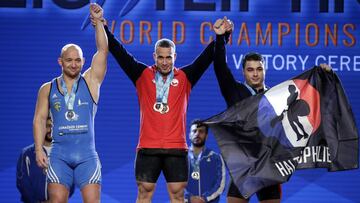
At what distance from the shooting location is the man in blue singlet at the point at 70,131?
6.05m

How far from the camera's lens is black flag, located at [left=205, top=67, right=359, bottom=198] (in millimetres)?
6367

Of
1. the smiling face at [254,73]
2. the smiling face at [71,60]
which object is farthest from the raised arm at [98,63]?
the smiling face at [254,73]

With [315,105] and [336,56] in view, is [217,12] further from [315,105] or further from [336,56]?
[315,105]

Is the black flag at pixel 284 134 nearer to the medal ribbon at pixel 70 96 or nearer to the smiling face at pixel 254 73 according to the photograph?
the smiling face at pixel 254 73

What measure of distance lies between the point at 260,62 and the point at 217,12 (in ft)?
6.41

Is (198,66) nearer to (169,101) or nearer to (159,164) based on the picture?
(169,101)

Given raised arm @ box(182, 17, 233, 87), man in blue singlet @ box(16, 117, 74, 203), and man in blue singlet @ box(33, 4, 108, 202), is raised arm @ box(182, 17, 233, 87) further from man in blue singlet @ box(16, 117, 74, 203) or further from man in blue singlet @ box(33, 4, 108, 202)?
man in blue singlet @ box(16, 117, 74, 203)

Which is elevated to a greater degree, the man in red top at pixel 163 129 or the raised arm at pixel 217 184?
the man in red top at pixel 163 129

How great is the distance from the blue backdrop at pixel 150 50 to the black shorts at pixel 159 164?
210 centimetres

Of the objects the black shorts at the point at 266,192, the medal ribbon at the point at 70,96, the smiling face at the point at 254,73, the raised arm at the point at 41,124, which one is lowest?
the black shorts at the point at 266,192

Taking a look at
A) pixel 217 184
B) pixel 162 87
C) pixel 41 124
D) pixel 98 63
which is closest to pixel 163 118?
pixel 162 87

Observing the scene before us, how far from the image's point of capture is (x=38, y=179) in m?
7.92

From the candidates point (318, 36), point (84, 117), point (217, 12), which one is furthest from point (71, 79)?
point (318, 36)

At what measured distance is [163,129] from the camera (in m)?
6.25
